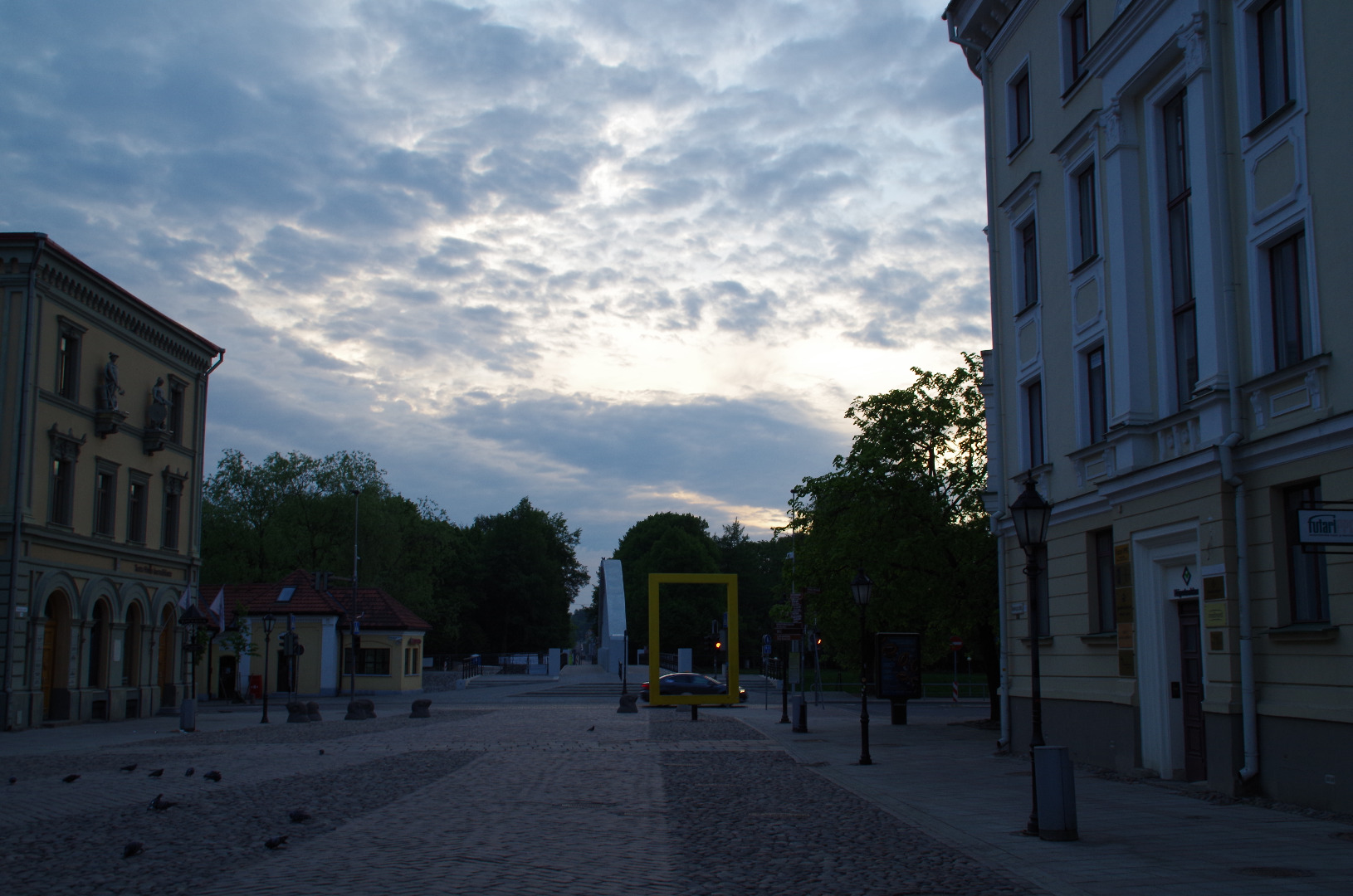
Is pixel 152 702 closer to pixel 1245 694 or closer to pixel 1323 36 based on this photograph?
pixel 1245 694

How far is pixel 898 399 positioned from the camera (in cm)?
3000

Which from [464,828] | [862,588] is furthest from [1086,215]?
[464,828]

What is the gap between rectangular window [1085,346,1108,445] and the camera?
754 inches

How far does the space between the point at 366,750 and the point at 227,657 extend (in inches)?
1369

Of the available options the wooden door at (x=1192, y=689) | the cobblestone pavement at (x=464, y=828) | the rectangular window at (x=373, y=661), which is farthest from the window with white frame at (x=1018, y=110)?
the rectangular window at (x=373, y=661)

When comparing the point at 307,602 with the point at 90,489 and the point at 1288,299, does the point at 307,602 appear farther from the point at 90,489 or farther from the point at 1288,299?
the point at 1288,299

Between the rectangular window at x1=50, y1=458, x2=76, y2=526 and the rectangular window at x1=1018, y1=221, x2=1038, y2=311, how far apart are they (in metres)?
25.7

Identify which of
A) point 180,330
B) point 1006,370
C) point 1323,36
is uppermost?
point 180,330

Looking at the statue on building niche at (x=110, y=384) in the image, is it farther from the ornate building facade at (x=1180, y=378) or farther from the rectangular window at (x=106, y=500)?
the ornate building facade at (x=1180, y=378)

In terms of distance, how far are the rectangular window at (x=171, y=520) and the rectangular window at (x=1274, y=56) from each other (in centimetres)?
3535

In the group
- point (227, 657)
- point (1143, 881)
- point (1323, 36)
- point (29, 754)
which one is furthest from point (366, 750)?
point (227, 657)

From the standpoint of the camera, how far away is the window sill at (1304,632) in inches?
499

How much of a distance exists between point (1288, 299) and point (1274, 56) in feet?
10.1

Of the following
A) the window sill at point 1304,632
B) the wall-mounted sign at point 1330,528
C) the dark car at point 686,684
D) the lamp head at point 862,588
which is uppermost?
the wall-mounted sign at point 1330,528
